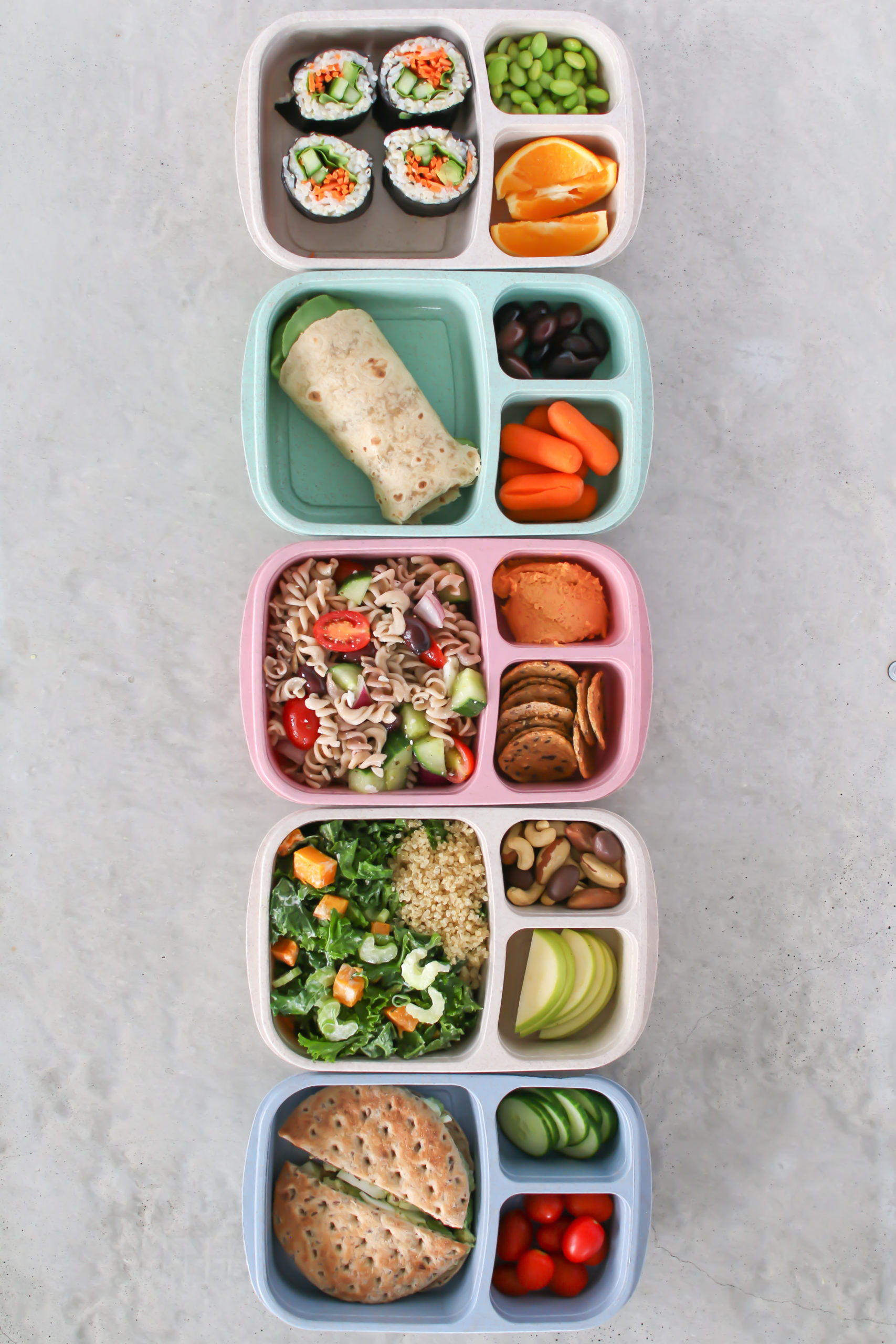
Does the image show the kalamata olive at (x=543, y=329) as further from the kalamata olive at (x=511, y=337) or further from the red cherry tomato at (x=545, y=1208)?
the red cherry tomato at (x=545, y=1208)

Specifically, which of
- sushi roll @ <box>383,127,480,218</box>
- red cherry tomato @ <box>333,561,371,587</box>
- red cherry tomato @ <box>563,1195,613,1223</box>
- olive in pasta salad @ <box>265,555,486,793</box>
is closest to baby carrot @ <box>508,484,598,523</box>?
olive in pasta salad @ <box>265,555,486,793</box>

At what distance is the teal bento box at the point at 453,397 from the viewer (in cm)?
242

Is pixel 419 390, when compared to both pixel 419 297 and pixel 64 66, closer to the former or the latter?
pixel 419 297

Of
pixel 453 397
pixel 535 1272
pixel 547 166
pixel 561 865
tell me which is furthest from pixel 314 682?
pixel 535 1272

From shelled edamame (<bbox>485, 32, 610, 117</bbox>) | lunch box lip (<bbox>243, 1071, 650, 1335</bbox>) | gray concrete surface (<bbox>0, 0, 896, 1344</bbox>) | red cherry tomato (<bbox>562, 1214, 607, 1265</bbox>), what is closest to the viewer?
lunch box lip (<bbox>243, 1071, 650, 1335</bbox>)

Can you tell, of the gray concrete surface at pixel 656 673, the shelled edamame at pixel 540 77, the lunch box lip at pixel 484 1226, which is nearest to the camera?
the lunch box lip at pixel 484 1226

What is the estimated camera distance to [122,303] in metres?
2.73

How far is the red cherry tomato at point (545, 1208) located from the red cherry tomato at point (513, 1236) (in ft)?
0.11

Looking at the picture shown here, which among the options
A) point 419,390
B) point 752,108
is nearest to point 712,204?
point 752,108

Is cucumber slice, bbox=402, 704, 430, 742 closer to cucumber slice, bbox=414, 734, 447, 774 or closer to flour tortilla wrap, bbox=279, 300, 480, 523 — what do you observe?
cucumber slice, bbox=414, 734, 447, 774

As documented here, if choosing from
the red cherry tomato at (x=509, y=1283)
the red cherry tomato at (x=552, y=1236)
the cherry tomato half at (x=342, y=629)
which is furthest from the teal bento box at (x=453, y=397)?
the red cherry tomato at (x=509, y=1283)

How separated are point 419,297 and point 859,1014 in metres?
2.60

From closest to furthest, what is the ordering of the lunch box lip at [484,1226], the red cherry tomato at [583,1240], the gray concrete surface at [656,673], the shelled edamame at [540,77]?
the lunch box lip at [484,1226] → the red cherry tomato at [583,1240] → the shelled edamame at [540,77] → the gray concrete surface at [656,673]

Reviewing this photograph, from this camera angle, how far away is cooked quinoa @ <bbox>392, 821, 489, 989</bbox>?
242cm
